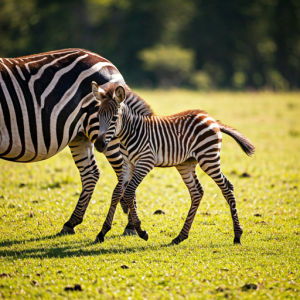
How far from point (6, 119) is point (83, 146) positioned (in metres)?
1.72

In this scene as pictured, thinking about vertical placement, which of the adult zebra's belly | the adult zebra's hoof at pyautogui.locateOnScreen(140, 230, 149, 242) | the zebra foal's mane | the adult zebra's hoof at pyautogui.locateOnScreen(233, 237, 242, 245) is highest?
the zebra foal's mane

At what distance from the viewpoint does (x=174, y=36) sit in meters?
59.2

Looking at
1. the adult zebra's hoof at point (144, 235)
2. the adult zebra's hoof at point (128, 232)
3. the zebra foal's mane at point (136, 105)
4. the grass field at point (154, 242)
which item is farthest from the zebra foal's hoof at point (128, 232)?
the zebra foal's mane at point (136, 105)

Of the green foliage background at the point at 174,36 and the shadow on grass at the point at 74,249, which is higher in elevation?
the green foliage background at the point at 174,36

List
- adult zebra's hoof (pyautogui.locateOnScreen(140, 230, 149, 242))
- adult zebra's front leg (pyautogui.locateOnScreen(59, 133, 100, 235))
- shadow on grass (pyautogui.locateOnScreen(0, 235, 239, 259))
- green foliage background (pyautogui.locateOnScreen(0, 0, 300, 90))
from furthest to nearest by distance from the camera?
green foliage background (pyautogui.locateOnScreen(0, 0, 300, 90)) → adult zebra's front leg (pyautogui.locateOnScreen(59, 133, 100, 235)) → adult zebra's hoof (pyautogui.locateOnScreen(140, 230, 149, 242)) → shadow on grass (pyautogui.locateOnScreen(0, 235, 239, 259))

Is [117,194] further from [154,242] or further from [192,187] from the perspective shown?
[192,187]

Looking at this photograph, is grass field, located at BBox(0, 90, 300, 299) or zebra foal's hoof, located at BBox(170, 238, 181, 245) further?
zebra foal's hoof, located at BBox(170, 238, 181, 245)

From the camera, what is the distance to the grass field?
184 inches

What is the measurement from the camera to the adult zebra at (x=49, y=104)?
6.07 meters

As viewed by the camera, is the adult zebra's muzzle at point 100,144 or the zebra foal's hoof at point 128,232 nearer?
the adult zebra's muzzle at point 100,144

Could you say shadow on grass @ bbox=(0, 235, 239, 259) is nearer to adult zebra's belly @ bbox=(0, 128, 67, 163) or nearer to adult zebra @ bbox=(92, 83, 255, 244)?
adult zebra @ bbox=(92, 83, 255, 244)

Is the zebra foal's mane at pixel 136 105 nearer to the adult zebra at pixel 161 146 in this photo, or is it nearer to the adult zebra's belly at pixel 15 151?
the adult zebra at pixel 161 146

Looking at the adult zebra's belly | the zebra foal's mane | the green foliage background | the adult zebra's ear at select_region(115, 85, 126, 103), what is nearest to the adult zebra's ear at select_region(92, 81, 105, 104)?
the adult zebra's ear at select_region(115, 85, 126, 103)

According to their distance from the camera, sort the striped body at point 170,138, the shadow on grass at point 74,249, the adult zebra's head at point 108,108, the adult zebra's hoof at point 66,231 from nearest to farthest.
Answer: the shadow on grass at point 74,249, the adult zebra's head at point 108,108, the striped body at point 170,138, the adult zebra's hoof at point 66,231
